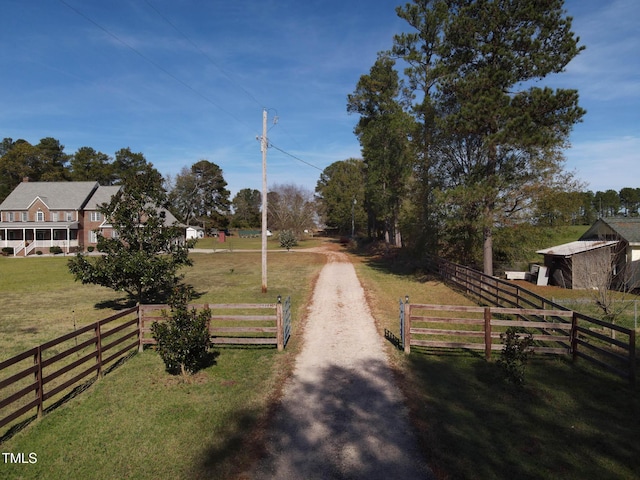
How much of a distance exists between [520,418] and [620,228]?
24.2 metres

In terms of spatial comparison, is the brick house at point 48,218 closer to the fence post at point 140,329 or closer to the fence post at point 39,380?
the fence post at point 140,329

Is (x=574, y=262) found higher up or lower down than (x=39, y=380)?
higher up

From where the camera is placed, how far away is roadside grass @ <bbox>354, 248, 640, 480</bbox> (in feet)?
18.1

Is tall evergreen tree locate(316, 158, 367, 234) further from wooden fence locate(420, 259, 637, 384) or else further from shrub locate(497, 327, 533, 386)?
shrub locate(497, 327, 533, 386)

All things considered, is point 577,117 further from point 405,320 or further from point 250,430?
point 250,430

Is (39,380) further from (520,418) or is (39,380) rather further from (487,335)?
(487,335)

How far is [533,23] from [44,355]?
23146 mm

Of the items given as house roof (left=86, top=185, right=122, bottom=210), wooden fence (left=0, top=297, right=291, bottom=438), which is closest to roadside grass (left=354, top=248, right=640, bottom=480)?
wooden fence (left=0, top=297, right=291, bottom=438)

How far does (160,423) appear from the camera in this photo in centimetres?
673

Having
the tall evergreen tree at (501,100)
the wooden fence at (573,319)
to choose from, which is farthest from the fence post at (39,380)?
the tall evergreen tree at (501,100)

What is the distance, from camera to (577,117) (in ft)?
57.4

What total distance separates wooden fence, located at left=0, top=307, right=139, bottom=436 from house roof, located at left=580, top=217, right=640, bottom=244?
27540 mm

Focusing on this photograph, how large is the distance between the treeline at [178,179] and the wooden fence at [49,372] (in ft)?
194

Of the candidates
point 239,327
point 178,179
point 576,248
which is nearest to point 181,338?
point 239,327
